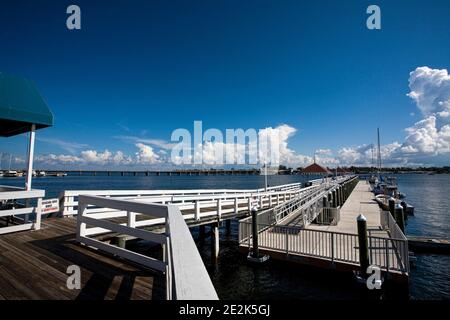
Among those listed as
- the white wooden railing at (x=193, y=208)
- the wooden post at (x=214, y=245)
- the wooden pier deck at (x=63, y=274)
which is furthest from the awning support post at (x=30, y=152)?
the wooden post at (x=214, y=245)

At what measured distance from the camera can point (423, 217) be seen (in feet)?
99.4

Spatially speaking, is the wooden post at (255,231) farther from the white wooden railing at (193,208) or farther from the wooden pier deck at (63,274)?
the wooden pier deck at (63,274)

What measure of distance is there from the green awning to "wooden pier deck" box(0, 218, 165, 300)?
10.7 ft

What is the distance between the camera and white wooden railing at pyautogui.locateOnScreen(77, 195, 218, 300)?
5.64 feet

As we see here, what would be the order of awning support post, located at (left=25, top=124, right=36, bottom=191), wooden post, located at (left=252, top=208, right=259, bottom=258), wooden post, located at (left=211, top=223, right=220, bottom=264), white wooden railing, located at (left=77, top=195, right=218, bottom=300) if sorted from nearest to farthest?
white wooden railing, located at (left=77, top=195, right=218, bottom=300) < awning support post, located at (left=25, top=124, right=36, bottom=191) < wooden post, located at (left=252, top=208, right=259, bottom=258) < wooden post, located at (left=211, top=223, right=220, bottom=264)

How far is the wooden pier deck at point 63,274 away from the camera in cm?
360

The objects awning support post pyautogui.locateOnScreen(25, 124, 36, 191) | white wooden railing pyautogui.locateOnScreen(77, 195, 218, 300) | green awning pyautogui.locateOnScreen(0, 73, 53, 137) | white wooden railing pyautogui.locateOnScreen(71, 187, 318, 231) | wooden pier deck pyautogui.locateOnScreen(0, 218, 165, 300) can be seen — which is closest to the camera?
white wooden railing pyautogui.locateOnScreen(77, 195, 218, 300)

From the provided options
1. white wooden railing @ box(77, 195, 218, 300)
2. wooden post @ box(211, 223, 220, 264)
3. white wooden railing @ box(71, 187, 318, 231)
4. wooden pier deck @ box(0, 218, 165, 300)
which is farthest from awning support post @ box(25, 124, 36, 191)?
wooden post @ box(211, 223, 220, 264)

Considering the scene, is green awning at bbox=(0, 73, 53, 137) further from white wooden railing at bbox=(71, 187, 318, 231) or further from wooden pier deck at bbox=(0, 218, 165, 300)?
wooden pier deck at bbox=(0, 218, 165, 300)

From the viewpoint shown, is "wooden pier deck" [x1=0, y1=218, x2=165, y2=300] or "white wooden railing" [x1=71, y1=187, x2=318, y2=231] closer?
"wooden pier deck" [x1=0, y1=218, x2=165, y2=300]
